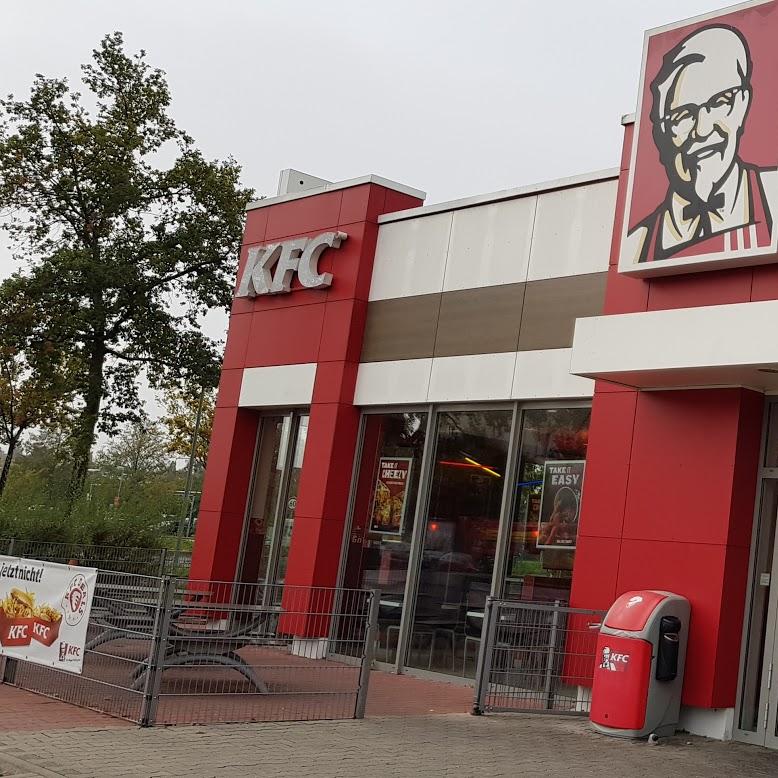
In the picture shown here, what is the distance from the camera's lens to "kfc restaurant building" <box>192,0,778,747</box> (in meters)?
9.48

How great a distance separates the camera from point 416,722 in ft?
29.5

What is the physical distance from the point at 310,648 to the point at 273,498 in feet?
21.6

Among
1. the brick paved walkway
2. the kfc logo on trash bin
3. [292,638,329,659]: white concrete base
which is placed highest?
the kfc logo on trash bin

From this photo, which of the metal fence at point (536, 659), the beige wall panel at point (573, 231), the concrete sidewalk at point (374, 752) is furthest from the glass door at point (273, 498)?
the concrete sidewalk at point (374, 752)

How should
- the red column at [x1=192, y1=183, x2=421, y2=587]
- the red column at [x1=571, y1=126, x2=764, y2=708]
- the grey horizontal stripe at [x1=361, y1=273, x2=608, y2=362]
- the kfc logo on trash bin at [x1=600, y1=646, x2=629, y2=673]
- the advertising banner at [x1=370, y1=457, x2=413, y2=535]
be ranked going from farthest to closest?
the red column at [x1=192, y1=183, x2=421, y2=587] → the advertising banner at [x1=370, y1=457, x2=413, y2=535] → the grey horizontal stripe at [x1=361, y1=273, x2=608, y2=362] → the red column at [x1=571, y1=126, x2=764, y2=708] → the kfc logo on trash bin at [x1=600, y1=646, x2=629, y2=673]

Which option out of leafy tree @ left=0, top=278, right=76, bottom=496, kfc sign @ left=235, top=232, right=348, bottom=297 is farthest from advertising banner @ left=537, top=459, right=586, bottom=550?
leafy tree @ left=0, top=278, right=76, bottom=496

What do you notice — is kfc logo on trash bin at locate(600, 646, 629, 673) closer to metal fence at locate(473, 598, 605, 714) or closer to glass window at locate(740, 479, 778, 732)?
metal fence at locate(473, 598, 605, 714)

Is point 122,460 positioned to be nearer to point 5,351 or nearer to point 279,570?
point 5,351

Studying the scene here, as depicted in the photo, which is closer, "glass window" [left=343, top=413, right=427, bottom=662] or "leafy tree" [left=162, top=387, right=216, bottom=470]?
"glass window" [left=343, top=413, right=427, bottom=662]

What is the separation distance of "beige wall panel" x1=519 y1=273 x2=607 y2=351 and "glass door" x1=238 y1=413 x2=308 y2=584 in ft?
13.3

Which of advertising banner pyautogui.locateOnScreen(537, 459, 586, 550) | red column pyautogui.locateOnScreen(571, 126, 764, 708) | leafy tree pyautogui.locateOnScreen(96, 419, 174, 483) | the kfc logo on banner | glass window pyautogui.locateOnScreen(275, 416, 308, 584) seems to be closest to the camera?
the kfc logo on banner

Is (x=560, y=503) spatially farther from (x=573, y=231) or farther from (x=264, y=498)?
(x=264, y=498)

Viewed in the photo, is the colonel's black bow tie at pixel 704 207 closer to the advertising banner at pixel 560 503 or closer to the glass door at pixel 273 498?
the advertising banner at pixel 560 503

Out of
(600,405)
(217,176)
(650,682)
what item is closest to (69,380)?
(217,176)
